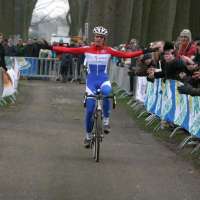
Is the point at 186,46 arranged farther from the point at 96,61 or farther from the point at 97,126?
the point at 97,126

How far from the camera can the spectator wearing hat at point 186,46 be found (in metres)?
16.6

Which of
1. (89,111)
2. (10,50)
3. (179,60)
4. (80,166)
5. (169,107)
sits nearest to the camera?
(80,166)

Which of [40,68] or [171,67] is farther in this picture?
[40,68]

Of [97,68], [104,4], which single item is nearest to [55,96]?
[104,4]

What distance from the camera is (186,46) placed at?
16.8 m

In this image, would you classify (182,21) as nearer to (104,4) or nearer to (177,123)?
(104,4)

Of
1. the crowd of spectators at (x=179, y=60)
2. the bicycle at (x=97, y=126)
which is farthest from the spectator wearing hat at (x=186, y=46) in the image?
the bicycle at (x=97, y=126)

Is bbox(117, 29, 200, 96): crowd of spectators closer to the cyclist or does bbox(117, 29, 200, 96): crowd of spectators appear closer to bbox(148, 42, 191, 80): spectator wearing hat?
bbox(148, 42, 191, 80): spectator wearing hat

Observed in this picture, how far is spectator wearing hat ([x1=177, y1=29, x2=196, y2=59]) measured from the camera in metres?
16.6

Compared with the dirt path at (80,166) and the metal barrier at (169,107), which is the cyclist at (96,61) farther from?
the metal barrier at (169,107)

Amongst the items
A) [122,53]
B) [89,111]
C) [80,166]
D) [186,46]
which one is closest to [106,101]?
[89,111]

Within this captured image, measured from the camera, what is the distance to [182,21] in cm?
3403

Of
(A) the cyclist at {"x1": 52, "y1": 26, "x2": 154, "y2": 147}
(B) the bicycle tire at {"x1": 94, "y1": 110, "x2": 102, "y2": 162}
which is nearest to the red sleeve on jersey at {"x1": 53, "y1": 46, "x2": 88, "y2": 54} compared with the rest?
(A) the cyclist at {"x1": 52, "y1": 26, "x2": 154, "y2": 147}

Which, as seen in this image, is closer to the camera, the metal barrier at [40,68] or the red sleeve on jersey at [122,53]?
the red sleeve on jersey at [122,53]
